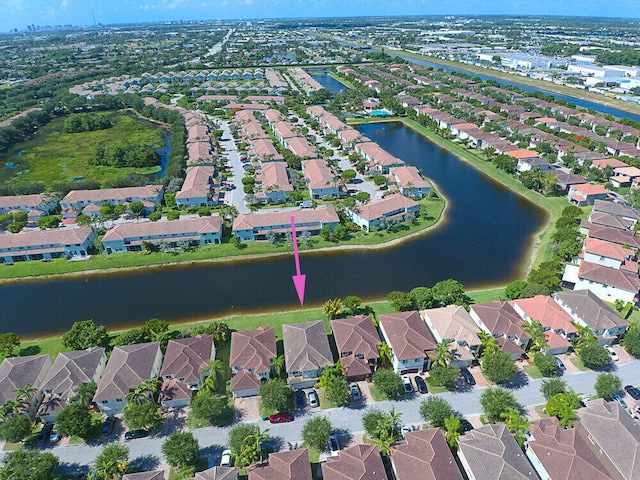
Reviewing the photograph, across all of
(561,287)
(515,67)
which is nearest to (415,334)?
(561,287)

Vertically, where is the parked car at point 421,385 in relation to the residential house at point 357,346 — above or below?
below

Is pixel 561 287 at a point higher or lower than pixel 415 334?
lower

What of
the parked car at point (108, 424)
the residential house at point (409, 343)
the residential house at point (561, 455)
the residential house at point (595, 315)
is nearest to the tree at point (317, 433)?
the residential house at point (409, 343)

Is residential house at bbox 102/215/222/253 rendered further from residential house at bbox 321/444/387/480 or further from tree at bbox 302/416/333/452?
residential house at bbox 321/444/387/480

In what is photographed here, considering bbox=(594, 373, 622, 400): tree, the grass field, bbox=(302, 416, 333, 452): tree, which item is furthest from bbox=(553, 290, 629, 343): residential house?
the grass field

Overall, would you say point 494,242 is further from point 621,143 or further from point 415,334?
point 621,143

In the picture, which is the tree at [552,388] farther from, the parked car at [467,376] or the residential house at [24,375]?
the residential house at [24,375]
